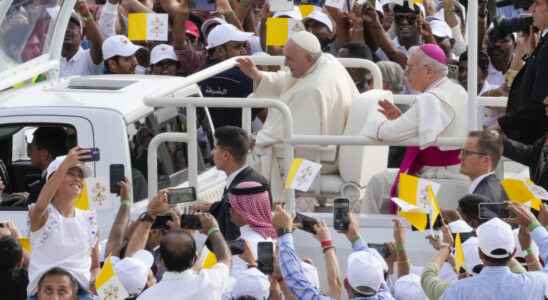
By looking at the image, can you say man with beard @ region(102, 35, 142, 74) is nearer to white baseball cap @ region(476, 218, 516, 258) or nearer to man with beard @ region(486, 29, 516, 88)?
man with beard @ region(486, 29, 516, 88)

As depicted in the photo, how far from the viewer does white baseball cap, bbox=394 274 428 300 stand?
9547mm

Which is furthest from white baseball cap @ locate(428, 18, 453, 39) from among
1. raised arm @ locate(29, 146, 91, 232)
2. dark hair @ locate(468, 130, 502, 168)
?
raised arm @ locate(29, 146, 91, 232)

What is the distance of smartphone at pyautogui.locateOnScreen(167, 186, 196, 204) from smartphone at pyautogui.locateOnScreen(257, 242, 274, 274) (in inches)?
22.8

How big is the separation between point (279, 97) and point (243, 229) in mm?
1852

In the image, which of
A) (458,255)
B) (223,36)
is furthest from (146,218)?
(223,36)

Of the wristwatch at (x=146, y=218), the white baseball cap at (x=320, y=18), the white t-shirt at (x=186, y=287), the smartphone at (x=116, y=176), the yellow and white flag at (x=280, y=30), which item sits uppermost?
the yellow and white flag at (x=280, y=30)

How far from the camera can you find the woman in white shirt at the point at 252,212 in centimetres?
997

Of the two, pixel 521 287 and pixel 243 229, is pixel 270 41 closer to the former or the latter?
pixel 243 229

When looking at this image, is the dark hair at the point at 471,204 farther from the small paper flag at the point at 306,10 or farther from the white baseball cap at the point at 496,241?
the small paper flag at the point at 306,10

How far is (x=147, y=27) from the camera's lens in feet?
47.6

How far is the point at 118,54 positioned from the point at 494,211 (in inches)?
203

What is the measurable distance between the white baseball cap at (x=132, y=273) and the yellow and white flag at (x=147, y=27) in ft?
17.2

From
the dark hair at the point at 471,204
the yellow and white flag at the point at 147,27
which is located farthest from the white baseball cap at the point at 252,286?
the yellow and white flag at the point at 147,27

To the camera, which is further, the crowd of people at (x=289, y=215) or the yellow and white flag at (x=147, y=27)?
the yellow and white flag at (x=147, y=27)
